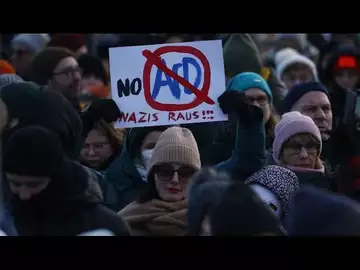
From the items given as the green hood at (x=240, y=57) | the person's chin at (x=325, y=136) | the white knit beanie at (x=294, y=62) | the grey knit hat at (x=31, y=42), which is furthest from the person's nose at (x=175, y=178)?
the grey knit hat at (x=31, y=42)

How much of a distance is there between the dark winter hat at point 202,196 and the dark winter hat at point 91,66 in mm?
2389

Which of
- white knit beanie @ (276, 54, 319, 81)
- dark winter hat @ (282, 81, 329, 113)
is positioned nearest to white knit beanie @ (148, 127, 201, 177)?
dark winter hat @ (282, 81, 329, 113)

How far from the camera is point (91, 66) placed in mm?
6164

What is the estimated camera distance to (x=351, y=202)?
12.0 feet

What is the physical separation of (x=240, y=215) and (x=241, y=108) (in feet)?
2.68

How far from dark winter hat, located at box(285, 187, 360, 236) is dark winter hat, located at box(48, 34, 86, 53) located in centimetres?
326

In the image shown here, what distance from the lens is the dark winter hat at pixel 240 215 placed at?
11.8 ft

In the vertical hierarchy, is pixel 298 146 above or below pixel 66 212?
above

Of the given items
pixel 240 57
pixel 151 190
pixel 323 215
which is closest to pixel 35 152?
pixel 151 190

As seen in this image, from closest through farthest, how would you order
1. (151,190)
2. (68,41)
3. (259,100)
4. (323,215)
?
(323,215), (151,190), (259,100), (68,41)

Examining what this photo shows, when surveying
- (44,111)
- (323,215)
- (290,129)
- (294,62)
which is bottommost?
(323,215)

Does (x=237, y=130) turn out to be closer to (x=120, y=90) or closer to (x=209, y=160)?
(x=209, y=160)

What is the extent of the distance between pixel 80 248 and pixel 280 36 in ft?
14.4

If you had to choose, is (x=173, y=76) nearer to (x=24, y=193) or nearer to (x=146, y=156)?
(x=146, y=156)
